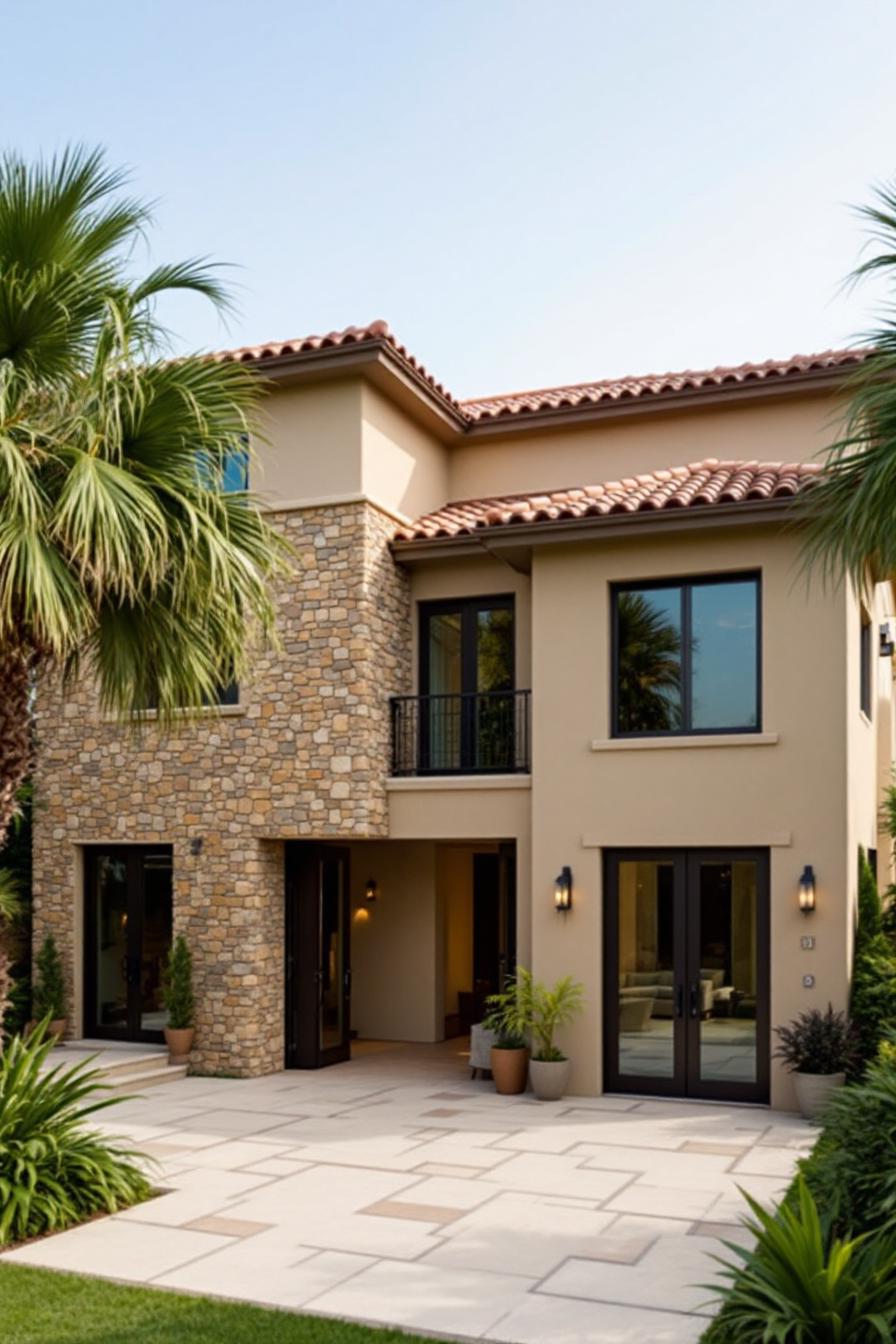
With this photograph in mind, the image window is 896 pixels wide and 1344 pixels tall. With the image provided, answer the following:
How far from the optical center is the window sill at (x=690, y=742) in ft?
44.9

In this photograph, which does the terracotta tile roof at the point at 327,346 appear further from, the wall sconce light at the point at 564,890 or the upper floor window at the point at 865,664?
the wall sconce light at the point at 564,890

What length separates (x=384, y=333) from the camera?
49.5ft

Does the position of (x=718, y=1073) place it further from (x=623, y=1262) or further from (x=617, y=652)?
(x=623, y=1262)

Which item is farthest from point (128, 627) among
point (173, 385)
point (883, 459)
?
point (883, 459)

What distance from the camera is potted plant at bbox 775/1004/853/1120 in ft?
41.1

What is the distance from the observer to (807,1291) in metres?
6.03

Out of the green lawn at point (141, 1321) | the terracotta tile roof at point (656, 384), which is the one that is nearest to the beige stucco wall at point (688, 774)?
the terracotta tile roof at point (656, 384)

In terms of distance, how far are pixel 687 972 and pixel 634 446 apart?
25.3ft

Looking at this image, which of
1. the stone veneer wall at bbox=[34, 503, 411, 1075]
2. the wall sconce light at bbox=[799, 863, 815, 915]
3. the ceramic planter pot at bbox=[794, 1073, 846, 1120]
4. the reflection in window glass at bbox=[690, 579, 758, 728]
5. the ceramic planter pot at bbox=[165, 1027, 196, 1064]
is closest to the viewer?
the ceramic planter pot at bbox=[794, 1073, 846, 1120]

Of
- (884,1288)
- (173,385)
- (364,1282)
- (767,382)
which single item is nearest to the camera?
(884,1288)

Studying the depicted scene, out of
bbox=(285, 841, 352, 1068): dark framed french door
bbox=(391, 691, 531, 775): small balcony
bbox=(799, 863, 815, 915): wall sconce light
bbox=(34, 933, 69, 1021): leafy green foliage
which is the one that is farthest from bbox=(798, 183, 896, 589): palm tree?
bbox=(34, 933, 69, 1021): leafy green foliage

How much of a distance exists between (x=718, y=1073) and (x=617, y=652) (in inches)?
192

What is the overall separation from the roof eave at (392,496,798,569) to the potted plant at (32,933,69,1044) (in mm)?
7852

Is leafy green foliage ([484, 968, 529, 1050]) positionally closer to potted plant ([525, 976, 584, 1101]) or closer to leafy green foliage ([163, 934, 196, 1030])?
potted plant ([525, 976, 584, 1101])
